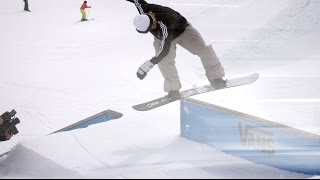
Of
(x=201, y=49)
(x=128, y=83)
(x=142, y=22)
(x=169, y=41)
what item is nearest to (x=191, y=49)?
(x=201, y=49)

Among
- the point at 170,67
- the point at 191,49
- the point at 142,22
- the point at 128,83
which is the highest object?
the point at 142,22

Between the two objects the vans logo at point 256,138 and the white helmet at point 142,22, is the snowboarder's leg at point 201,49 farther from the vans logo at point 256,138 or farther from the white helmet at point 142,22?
the vans logo at point 256,138

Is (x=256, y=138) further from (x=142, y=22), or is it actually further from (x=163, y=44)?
(x=142, y=22)

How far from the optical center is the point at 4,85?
11625mm

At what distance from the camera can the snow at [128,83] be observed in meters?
4.42

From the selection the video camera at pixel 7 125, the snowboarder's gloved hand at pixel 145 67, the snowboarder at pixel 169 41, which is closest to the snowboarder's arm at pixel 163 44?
the snowboarder at pixel 169 41

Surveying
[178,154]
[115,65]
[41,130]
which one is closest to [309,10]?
[115,65]

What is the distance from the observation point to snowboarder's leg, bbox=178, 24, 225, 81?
6066mm

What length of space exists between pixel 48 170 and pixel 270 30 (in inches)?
589

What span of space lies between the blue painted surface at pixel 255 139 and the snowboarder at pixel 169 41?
84cm

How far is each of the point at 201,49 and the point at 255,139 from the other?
210 cm

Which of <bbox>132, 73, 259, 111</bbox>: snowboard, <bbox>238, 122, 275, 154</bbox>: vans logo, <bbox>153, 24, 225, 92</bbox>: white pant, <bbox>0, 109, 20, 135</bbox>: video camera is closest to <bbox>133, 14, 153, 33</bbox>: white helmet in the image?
<bbox>153, 24, 225, 92</bbox>: white pant

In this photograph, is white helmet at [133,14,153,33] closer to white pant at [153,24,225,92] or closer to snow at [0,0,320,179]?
white pant at [153,24,225,92]

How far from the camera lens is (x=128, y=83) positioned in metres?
12.0
